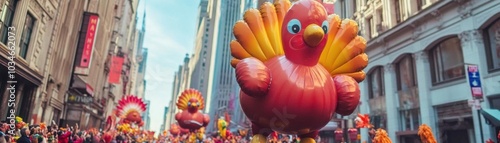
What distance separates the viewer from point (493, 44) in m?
15.1

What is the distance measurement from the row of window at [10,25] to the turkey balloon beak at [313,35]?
11.4 meters

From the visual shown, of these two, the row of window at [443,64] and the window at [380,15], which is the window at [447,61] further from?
the window at [380,15]

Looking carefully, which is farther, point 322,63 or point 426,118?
point 426,118

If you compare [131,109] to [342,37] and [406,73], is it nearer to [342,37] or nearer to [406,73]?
[406,73]

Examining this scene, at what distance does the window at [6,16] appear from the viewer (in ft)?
40.9

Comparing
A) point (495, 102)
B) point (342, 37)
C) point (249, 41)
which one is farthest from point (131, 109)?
point (495, 102)

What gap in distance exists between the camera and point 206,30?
5674 inches

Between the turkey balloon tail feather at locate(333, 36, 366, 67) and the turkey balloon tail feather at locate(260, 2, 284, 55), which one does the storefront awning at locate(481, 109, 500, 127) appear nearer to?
the turkey balloon tail feather at locate(333, 36, 366, 67)

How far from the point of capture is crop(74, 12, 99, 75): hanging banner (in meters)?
22.7

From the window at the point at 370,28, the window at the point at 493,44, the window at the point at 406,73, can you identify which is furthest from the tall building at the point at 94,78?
the window at the point at 493,44

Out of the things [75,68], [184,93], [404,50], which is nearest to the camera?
[184,93]

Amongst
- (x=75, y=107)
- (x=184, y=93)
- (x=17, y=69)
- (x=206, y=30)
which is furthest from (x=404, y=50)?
(x=206, y=30)

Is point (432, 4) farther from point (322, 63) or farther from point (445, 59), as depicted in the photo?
point (322, 63)

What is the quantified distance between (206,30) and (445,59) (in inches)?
5135
